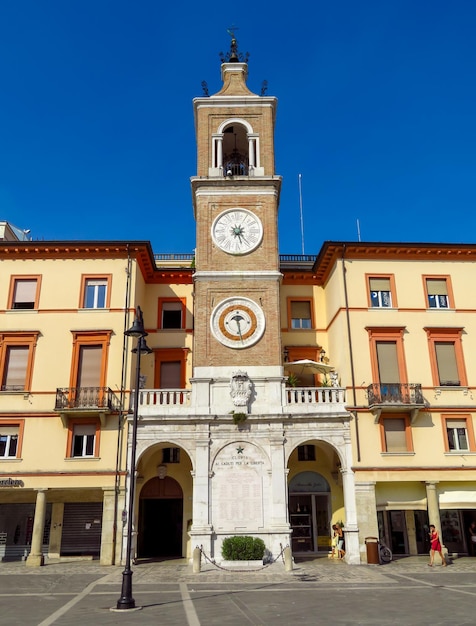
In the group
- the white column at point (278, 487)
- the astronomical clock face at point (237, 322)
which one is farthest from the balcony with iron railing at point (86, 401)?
the white column at point (278, 487)

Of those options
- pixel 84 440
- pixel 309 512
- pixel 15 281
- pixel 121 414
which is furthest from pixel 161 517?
pixel 15 281

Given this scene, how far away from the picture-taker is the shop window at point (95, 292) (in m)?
29.5

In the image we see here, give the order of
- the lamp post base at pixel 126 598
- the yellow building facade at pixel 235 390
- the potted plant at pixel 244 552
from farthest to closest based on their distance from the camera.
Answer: the yellow building facade at pixel 235 390 < the potted plant at pixel 244 552 < the lamp post base at pixel 126 598

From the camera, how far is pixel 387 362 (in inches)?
1132

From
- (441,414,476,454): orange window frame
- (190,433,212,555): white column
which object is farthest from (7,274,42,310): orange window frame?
(441,414,476,454): orange window frame

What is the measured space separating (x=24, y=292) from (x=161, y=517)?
1396 centimetres

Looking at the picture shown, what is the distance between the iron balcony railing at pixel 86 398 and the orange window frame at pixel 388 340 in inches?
513

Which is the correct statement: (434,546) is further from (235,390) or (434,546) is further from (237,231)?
(237,231)

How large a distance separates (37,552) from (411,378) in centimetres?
1976

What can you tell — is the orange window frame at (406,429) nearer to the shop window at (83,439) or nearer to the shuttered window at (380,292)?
the shuttered window at (380,292)

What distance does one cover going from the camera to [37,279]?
97.8ft

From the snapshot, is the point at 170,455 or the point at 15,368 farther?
the point at 170,455

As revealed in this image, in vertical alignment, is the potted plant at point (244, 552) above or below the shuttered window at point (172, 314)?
below

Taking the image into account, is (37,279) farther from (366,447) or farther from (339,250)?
(366,447)
